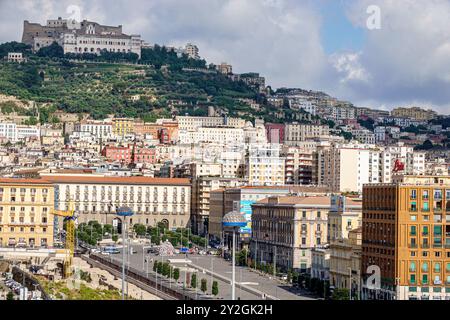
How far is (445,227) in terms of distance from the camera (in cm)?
2672

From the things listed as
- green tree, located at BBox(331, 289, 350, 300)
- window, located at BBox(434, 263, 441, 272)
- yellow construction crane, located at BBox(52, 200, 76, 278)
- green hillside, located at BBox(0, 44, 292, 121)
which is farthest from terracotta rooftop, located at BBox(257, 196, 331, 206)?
green hillside, located at BBox(0, 44, 292, 121)

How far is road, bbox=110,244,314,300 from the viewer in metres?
27.3

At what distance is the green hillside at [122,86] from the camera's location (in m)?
97.6

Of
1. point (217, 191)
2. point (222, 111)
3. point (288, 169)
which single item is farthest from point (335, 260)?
point (222, 111)

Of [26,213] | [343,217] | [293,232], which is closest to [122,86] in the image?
[26,213]

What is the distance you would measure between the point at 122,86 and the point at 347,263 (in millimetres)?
69884

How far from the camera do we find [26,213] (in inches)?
1715

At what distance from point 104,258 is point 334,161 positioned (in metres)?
23.1

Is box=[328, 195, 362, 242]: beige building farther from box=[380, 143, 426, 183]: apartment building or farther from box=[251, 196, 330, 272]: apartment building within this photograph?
box=[380, 143, 426, 183]: apartment building

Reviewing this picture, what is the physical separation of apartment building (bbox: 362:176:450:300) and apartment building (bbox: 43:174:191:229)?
32.4 m

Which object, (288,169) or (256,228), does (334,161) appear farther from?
(256,228)

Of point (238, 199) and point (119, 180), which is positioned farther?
point (119, 180)

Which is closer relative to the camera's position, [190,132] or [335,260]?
[335,260]

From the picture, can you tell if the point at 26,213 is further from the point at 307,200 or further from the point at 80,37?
the point at 80,37
